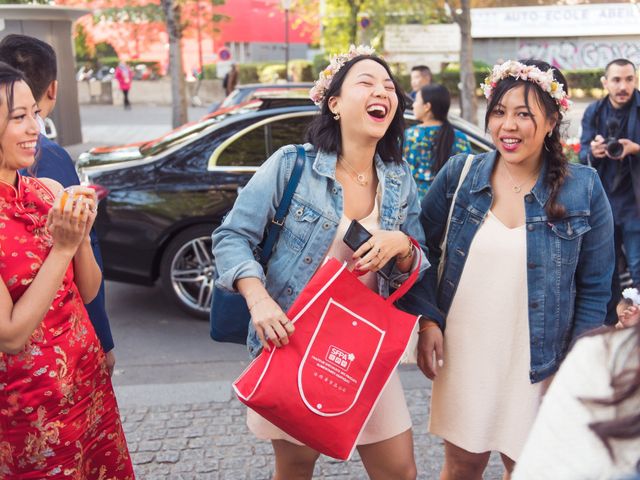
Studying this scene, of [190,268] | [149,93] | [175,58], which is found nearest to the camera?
[190,268]

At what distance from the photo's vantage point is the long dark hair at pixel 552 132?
2490mm

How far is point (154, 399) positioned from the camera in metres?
4.43

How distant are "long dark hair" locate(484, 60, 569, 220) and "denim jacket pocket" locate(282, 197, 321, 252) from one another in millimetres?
743

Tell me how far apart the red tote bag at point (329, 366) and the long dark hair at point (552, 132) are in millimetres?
707

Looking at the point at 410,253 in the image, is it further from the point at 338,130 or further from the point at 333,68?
the point at 333,68

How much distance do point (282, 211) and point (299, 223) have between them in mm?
70

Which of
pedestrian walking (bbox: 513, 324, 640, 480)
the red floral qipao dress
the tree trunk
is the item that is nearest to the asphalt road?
the red floral qipao dress

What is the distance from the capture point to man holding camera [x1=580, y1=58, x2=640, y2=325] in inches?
222

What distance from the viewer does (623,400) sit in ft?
3.54

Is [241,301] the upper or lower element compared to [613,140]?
lower

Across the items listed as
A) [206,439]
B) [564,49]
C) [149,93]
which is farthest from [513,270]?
[564,49]

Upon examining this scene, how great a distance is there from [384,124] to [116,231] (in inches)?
152

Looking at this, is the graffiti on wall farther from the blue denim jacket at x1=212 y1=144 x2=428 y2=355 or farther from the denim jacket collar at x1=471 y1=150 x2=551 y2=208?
the blue denim jacket at x1=212 y1=144 x2=428 y2=355

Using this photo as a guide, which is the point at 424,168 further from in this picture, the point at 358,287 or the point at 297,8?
the point at 297,8
